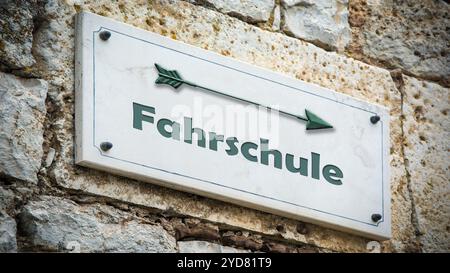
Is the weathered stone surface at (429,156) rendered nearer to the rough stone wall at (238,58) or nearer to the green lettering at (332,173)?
the rough stone wall at (238,58)

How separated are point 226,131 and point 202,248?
0.31 m

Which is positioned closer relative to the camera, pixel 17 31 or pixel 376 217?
pixel 17 31

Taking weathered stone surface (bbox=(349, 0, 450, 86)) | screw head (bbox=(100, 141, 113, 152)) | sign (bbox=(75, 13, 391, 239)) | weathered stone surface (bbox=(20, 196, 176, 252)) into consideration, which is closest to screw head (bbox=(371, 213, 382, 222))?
sign (bbox=(75, 13, 391, 239))

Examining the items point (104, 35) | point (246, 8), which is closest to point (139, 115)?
point (104, 35)

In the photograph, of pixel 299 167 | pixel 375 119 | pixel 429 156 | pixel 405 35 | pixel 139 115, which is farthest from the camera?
pixel 405 35

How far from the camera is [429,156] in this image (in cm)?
332

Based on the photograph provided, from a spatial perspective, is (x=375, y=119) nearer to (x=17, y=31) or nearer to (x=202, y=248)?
(x=202, y=248)

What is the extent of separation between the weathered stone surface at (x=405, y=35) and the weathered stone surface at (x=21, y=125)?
3.47ft

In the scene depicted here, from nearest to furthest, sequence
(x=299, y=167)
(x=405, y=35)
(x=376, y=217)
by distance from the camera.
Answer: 1. (x=299, y=167)
2. (x=376, y=217)
3. (x=405, y=35)

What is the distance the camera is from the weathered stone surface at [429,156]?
3.23 meters

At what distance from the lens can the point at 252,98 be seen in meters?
2.97

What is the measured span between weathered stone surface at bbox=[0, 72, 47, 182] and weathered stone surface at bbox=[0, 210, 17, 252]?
0.10 metres
